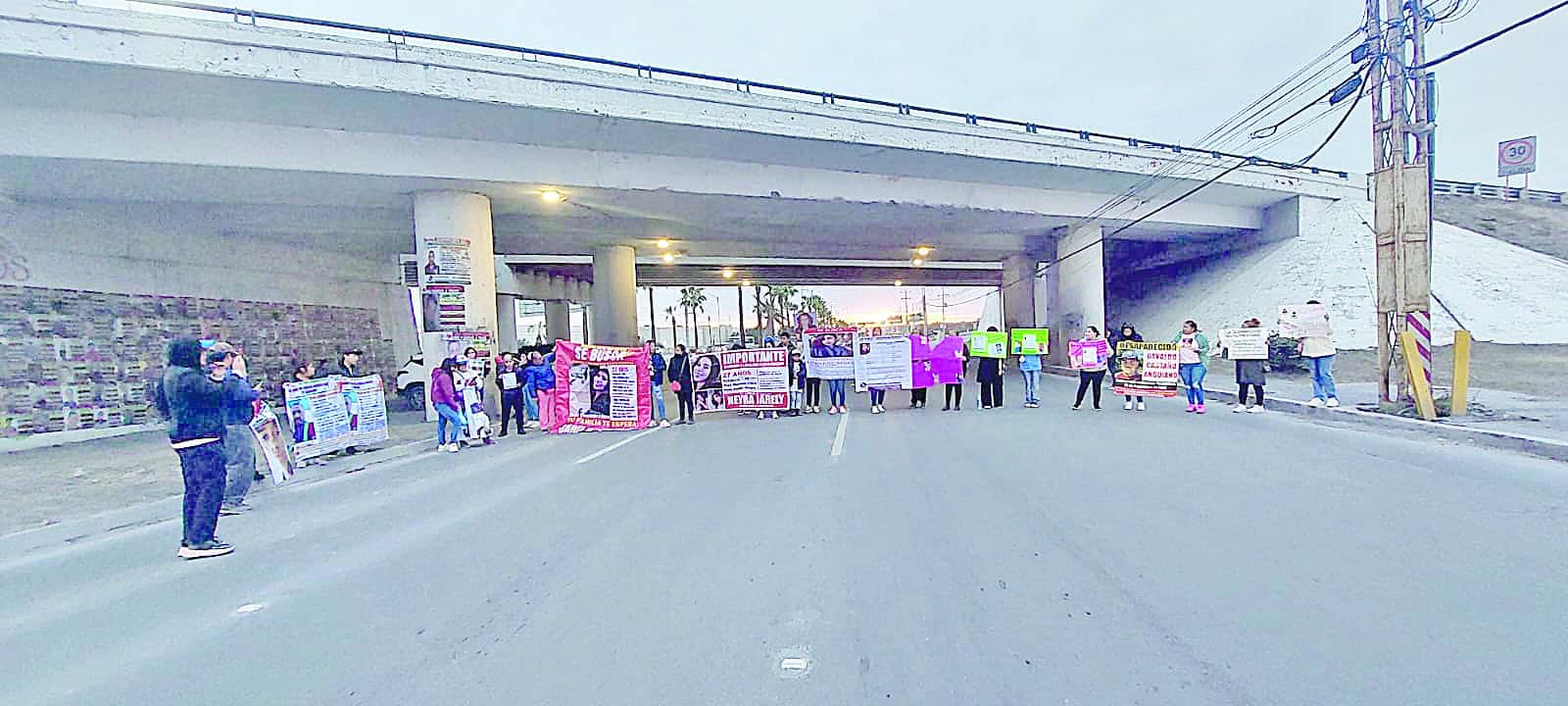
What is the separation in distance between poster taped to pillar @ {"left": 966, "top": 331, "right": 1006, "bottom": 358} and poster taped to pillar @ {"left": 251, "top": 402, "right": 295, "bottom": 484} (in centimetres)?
1172

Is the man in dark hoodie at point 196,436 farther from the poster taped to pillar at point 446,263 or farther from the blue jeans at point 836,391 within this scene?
the blue jeans at point 836,391

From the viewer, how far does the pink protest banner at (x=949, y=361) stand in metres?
15.0

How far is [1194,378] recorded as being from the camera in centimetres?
1277

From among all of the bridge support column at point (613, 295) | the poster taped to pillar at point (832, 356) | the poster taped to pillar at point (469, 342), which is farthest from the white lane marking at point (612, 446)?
the bridge support column at point (613, 295)

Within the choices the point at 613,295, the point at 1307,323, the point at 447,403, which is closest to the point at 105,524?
the point at 447,403

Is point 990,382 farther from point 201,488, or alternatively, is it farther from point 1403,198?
point 201,488

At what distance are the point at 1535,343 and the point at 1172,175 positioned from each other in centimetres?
1074

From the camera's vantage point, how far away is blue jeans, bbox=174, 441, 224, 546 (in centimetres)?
583

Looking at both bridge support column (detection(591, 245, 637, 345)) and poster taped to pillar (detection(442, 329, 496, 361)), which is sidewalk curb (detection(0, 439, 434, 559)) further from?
bridge support column (detection(591, 245, 637, 345))

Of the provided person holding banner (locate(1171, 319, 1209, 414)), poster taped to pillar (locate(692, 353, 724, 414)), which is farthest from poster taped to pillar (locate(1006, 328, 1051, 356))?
poster taped to pillar (locate(692, 353, 724, 414))

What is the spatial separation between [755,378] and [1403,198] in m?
11.3

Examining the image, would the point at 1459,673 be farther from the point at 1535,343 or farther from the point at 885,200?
the point at 1535,343

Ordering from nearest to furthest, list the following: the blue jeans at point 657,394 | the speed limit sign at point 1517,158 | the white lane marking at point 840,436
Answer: the white lane marking at point 840,436 < the blue jeans at point 657,394 < the speed limit sign at point 1517,158

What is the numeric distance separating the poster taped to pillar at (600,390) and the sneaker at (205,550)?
8.25 metres
